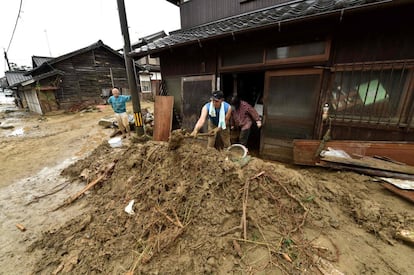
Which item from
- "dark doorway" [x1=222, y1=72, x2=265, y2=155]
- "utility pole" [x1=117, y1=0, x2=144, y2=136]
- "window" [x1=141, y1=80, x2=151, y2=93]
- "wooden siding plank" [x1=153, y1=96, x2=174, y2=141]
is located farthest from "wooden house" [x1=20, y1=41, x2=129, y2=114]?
"dark doorway" [x1=222, y1=72, x2=265, y2=155]

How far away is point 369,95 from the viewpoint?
329cm

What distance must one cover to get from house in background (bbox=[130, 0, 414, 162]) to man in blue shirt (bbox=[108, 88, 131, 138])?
88.6 inches

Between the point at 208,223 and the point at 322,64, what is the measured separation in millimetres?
3872

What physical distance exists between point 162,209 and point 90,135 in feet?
24.3

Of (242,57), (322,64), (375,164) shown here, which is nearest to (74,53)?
(242,57)

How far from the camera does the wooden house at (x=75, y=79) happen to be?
13.6 metres

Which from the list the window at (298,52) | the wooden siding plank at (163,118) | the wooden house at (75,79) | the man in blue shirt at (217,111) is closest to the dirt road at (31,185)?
the wooden siding plank at (163,118)

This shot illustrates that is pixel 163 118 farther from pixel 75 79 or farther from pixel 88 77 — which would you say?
pixel 88 77

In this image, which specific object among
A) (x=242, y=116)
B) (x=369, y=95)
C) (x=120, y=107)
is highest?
(x=369, y=95)

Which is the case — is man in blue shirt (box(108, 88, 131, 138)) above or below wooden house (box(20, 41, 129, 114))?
below

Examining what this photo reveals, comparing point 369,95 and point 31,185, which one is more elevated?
point 369,95

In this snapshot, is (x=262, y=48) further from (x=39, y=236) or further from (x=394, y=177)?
(x=39, y=236)

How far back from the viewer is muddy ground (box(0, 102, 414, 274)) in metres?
1.94

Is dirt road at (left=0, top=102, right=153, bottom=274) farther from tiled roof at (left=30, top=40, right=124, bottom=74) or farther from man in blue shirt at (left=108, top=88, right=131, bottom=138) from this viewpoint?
tiled roof at (left=30, top=40, right=124, bottom=74)
